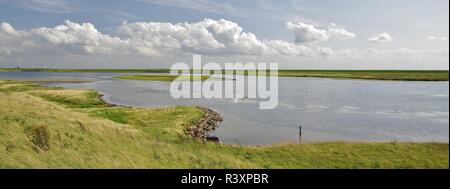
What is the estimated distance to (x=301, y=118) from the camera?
47250 millimetres

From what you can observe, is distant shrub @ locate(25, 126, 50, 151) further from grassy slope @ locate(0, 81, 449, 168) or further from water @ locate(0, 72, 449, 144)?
water @ locate(0, 72, 449, 144)

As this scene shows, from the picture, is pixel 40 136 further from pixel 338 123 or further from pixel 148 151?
pixel 338 123

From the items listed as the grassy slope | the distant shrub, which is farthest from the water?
the distant shrub

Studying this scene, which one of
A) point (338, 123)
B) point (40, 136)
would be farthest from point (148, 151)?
point (338, 123)

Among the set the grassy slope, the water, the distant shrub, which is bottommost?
the water

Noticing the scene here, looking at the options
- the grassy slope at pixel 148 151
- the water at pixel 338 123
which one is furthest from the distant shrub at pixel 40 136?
the water at pixel 338 123

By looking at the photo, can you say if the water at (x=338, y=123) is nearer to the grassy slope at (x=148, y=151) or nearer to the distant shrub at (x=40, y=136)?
the grassy slope at (x=148, y=151)

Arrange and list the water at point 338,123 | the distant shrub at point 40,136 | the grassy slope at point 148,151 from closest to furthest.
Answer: the grassy slope at point 148,151 → the distant shrub at point 40,136 → the water at point 338,123

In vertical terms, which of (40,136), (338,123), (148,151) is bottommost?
(338,123)

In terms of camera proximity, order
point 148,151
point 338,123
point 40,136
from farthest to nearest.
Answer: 1. point 338,123
2. point 148,151
3. point 40,136
